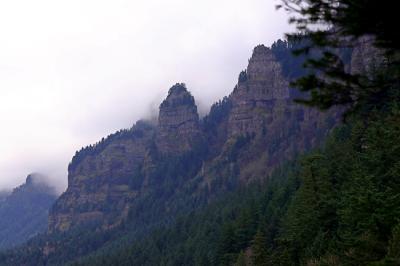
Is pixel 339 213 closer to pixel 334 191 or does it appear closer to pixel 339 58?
pixel 334 191

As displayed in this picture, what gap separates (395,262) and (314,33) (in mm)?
15867

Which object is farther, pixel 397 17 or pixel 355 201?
pixel 355 201

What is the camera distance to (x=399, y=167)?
151 feet

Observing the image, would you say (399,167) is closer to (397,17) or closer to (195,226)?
(397,17)

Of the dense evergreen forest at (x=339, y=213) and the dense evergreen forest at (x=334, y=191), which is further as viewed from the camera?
the dense evergreen forest at (x=339, y=213)

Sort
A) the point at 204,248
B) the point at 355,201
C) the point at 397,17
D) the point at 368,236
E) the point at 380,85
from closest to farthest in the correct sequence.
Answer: the point at 397,17
the point at 380,85
the point at 368,236
the point at 355,201
the point at 204,248

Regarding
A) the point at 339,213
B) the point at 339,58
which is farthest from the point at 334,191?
the point at 339,58

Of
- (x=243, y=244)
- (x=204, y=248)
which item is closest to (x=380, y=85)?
(x=243, y=244)

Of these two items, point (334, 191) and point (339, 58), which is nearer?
point (339, 58)

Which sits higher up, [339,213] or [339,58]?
[339,58]

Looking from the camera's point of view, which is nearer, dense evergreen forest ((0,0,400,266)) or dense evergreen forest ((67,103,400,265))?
dense evergreen forest ((0,0,400,266))

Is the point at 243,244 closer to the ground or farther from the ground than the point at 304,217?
closer to the ground

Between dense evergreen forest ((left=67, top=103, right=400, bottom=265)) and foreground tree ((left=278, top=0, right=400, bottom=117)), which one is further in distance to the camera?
dense evergreen forest ((left=67, top=103, right=400, bottom=265))

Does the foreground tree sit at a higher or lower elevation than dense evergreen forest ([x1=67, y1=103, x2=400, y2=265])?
higher
